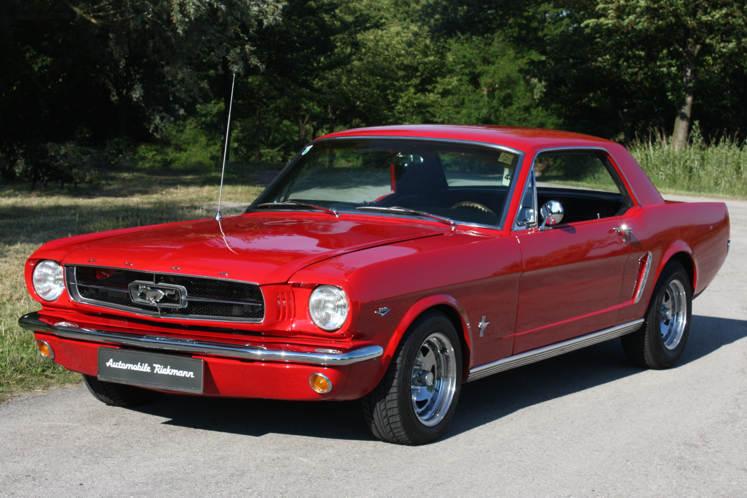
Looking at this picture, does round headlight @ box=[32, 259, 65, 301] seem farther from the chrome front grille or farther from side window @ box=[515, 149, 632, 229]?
side window @ box=[515, 149, 632, 229]

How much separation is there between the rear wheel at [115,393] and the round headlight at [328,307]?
1.59 metres

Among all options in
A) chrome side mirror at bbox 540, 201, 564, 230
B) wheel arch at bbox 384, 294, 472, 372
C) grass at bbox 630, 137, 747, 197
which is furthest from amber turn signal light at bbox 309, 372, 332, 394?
grass at bbox 630, 137, 747, 197

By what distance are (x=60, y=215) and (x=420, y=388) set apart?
12.7 m

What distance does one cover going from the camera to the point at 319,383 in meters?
5.39

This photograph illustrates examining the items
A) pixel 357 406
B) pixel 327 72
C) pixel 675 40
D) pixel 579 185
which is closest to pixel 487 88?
pixel 327 72

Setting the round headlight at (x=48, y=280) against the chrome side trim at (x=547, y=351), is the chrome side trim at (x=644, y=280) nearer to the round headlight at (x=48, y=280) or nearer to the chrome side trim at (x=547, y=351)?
the chrome side trim at (x=547, y=351)

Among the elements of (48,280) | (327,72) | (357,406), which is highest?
(327,72)

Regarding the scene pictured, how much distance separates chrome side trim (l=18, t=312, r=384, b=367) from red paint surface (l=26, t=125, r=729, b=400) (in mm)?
51

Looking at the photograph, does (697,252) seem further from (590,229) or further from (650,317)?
(590,229)

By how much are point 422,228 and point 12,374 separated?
8.64ft

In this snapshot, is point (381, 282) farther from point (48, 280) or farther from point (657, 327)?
point (657, 327)

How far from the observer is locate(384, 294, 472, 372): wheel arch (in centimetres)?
557

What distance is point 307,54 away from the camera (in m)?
39.0

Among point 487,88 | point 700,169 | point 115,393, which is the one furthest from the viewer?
point 487,88
